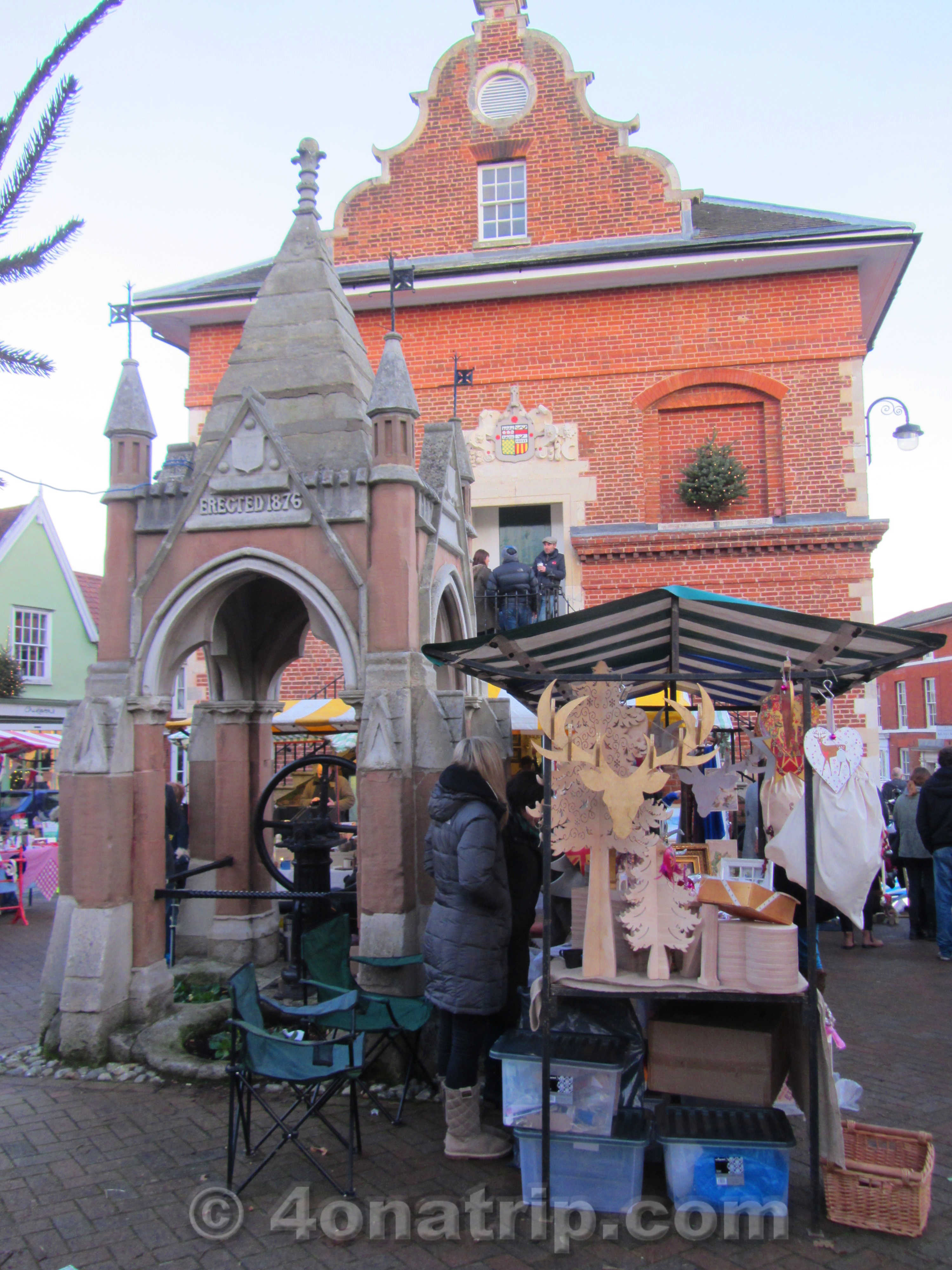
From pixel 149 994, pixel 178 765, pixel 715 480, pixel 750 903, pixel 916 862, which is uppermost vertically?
pixel 715 480

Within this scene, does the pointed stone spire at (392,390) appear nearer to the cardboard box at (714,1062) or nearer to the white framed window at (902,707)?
the cardboard box at (714,1062)

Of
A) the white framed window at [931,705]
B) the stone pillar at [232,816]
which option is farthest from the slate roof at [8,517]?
the white framed window at [931,705]

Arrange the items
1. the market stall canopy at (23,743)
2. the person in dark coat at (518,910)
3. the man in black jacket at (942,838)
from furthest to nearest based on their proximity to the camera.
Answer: the market stall canopy at (23,743)
the man in black jacket at (942,838)
the person in dark coat at (518,910)

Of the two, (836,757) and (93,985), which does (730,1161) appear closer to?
(836,757)

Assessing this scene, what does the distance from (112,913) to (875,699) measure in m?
11.6

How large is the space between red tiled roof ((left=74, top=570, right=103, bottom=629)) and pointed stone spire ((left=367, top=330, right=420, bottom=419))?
2538 cm

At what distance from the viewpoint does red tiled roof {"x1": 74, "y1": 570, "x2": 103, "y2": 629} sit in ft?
96.4

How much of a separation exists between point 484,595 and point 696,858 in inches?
294

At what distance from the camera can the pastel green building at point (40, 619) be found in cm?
2611

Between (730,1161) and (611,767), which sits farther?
(611,767)

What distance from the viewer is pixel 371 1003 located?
505 cm

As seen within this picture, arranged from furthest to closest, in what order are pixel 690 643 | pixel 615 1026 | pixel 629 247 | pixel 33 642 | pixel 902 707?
A: pixel 902 707 < pixel 33 642 < pixel 629 247 < pixel 690 643 < pixel 615 1026

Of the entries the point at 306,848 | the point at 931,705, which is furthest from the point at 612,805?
the point at 931,705

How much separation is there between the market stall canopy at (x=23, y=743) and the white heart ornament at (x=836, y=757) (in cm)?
1616
